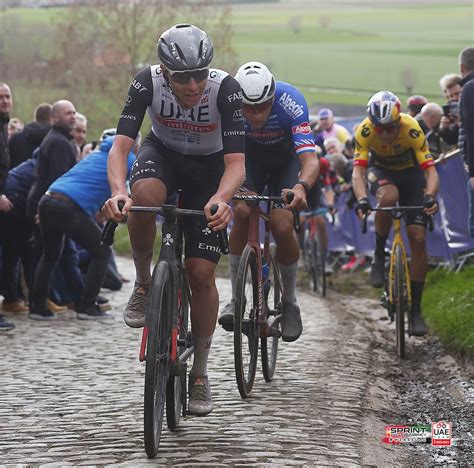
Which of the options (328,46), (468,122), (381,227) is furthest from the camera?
(328,46)

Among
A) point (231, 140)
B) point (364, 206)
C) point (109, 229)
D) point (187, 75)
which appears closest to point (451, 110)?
point (364, 206)

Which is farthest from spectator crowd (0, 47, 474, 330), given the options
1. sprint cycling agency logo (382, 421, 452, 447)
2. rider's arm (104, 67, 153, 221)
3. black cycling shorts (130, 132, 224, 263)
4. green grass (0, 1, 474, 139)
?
green grass (0, 1, 474, 139)

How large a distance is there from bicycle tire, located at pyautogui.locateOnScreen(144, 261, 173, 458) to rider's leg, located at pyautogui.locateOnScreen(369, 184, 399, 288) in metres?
5.06

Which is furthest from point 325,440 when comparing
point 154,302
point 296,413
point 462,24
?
point 462,24

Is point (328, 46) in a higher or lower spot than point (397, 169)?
higher

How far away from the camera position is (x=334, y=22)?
12544 centimetres

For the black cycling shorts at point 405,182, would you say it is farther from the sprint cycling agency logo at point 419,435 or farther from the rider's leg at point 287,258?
the sprint cycling agency logo at point 419,435

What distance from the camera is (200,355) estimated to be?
700 cm

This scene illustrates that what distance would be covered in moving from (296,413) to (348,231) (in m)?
12.1

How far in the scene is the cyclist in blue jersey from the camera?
8484 mm

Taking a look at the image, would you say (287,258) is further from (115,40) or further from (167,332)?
(115,40)

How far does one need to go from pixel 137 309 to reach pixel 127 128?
1.10 meters

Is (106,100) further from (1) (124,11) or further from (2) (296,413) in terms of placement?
(2) (296,413)

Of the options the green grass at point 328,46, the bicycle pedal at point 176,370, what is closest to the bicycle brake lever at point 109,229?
the bicycle pedal at point 176,370
